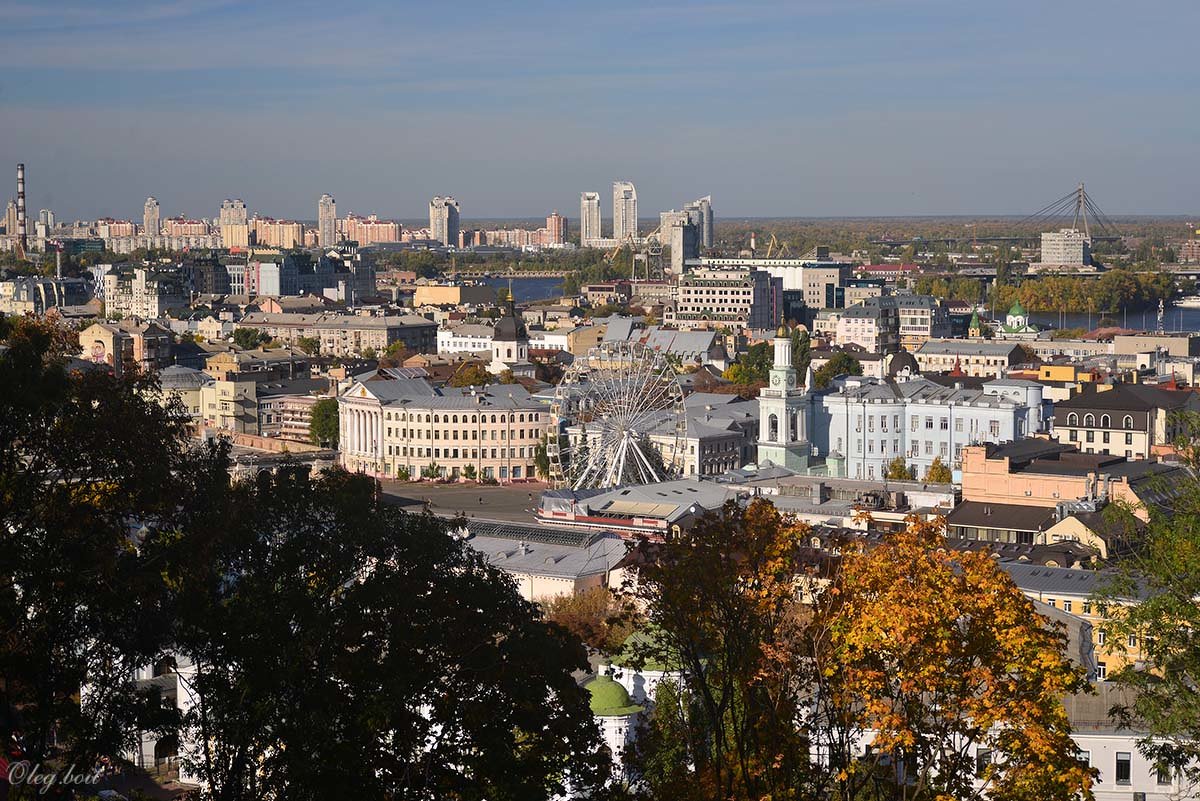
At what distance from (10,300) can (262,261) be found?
47.3 ft

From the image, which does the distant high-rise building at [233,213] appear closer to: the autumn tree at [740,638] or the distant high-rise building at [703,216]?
the distant high-rise building at [703,216]

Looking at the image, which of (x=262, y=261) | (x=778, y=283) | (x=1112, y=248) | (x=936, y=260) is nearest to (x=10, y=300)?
(x=262, y=261)

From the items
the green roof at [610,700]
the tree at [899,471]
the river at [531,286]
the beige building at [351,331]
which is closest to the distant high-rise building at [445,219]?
the river at [531,286]

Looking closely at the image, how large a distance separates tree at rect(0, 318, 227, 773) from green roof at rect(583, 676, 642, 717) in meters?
4.84

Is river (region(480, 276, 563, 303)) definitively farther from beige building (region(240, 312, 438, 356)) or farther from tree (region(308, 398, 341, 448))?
tree (region(308, 398, 341, 448))

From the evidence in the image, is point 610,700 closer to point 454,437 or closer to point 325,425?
point 454,437

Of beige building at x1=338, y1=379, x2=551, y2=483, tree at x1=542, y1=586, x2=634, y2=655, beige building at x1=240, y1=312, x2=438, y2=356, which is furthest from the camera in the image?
beige building at x1=240, y1=312, x2=438, y2=356

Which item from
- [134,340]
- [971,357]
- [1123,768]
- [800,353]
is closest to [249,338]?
[134,340]

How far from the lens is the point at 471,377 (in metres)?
43.0

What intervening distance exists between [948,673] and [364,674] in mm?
2518

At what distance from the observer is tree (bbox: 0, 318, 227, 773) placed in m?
7.54

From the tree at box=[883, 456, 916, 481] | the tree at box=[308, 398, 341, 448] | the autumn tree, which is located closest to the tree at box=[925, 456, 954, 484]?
the tree at box=[883, 456, 916, 481]

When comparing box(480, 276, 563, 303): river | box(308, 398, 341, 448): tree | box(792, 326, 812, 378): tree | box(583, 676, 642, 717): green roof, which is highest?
box(583, 676, 642, 717): green roof

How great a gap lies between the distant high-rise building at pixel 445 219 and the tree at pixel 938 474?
13928 cm
